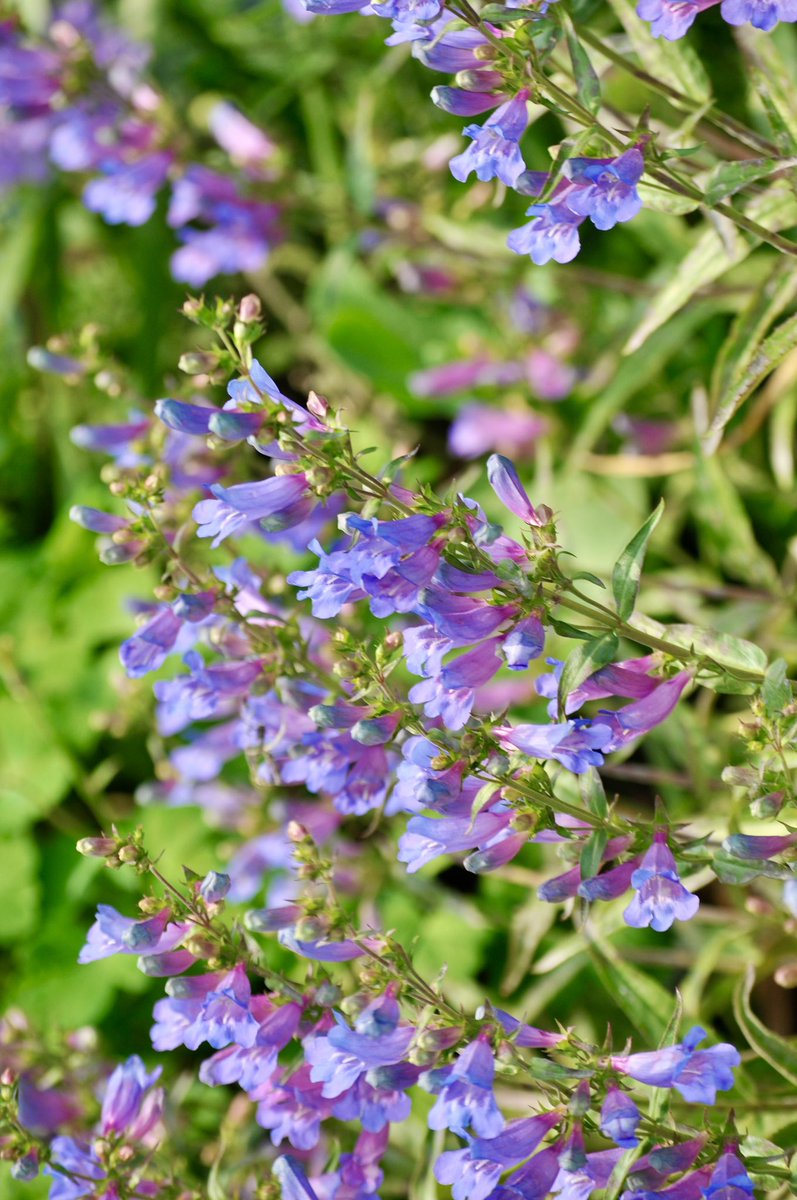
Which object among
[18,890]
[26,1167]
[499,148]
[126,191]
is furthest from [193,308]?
[18,890]

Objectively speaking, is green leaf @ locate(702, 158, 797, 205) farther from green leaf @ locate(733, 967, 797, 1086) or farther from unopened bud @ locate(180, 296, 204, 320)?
green leaf @ locate(733, 967, 797, 1086)

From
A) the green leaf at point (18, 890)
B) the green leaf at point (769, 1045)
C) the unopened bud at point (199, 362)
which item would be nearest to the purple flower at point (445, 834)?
the green leaf at point (769, 1045)

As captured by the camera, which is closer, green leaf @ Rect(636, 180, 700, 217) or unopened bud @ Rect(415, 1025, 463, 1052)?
unopened bud @ Rect(415, 1025, 463, 1052)

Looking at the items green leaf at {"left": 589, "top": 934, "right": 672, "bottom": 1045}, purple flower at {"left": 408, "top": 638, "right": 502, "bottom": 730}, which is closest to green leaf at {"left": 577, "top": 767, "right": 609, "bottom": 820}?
purple flower at {"left": 408, "top": 638, "right": 502, "bottom": 730}

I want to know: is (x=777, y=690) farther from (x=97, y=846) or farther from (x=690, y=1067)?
(x=97, y=846)

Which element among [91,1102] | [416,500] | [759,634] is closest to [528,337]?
[759,634]

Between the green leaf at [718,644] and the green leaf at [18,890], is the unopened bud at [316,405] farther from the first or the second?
the green leaf at [18,890]
